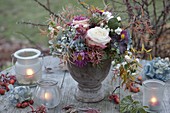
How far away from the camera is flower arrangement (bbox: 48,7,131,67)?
140cm

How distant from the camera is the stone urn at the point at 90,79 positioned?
1.48m

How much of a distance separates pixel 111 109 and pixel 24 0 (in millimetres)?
3652

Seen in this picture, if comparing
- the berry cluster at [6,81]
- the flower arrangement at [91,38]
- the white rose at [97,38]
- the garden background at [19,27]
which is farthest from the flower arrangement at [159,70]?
the garden background at [19,27]

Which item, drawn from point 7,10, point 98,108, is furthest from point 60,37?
point 7,10

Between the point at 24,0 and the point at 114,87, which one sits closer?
the point at 114,87

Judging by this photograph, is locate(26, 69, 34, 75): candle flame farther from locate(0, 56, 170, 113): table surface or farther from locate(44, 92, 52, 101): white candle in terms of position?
locate(44, 92, 52, 101): white candle

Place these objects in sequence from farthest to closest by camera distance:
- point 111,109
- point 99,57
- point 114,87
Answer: point 114,87 < point 111,109 < point 99,57

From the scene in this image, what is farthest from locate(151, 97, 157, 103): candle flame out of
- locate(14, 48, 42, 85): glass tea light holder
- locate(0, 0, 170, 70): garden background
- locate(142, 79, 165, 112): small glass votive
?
locate(0, 0, 170, 70): garden background

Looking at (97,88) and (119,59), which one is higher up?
(119,59)

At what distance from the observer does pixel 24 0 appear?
16.0ft

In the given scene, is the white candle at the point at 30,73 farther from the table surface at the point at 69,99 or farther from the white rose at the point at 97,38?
the white rose at the point at 97,38

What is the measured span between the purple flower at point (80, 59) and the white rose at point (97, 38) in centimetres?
5

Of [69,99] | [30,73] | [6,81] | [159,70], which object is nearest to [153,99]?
[159,70]

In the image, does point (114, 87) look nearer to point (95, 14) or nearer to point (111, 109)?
point (111, 109)
